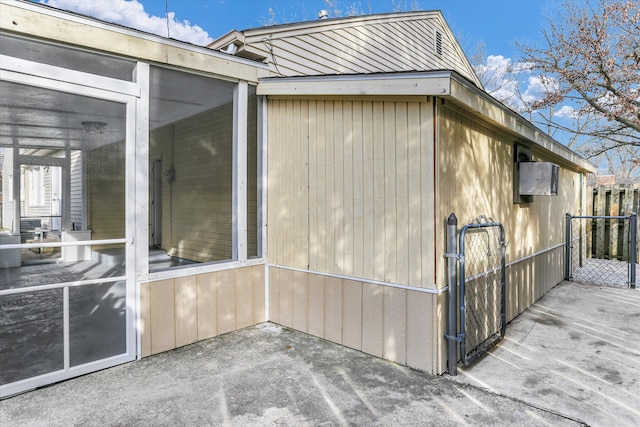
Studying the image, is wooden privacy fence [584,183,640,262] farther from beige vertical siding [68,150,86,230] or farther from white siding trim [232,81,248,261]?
beige vertical siding [68,150,86,230]

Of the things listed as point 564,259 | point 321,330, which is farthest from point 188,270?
point 564,259

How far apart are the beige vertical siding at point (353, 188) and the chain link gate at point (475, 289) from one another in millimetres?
269

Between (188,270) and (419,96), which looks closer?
(419,96)

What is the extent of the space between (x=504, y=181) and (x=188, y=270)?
3426 millimetres

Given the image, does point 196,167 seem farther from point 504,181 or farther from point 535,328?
point 535,328

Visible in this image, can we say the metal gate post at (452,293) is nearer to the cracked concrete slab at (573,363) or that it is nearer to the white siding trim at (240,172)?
the cracked concrete slab at (573,363)

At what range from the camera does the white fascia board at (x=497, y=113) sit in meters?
2.79

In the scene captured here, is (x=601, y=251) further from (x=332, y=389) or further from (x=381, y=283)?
(x=332, y=389)

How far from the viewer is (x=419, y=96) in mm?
2820

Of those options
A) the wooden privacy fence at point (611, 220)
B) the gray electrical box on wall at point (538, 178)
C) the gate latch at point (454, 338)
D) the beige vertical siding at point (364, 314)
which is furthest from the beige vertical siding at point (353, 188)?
the wooden privacy fence at point (611, 220)

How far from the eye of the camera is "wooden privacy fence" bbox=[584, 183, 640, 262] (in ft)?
26.7

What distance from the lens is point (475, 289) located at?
3.36 m

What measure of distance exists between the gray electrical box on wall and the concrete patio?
64.6 inches

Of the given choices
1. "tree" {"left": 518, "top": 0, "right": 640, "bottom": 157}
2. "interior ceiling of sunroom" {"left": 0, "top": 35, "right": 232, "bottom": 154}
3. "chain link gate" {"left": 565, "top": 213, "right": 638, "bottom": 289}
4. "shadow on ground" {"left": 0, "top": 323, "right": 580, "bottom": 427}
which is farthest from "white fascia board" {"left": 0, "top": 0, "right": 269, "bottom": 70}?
"tree" {"left": 518, "top": 0, "right": 640, "bottom": 157}
